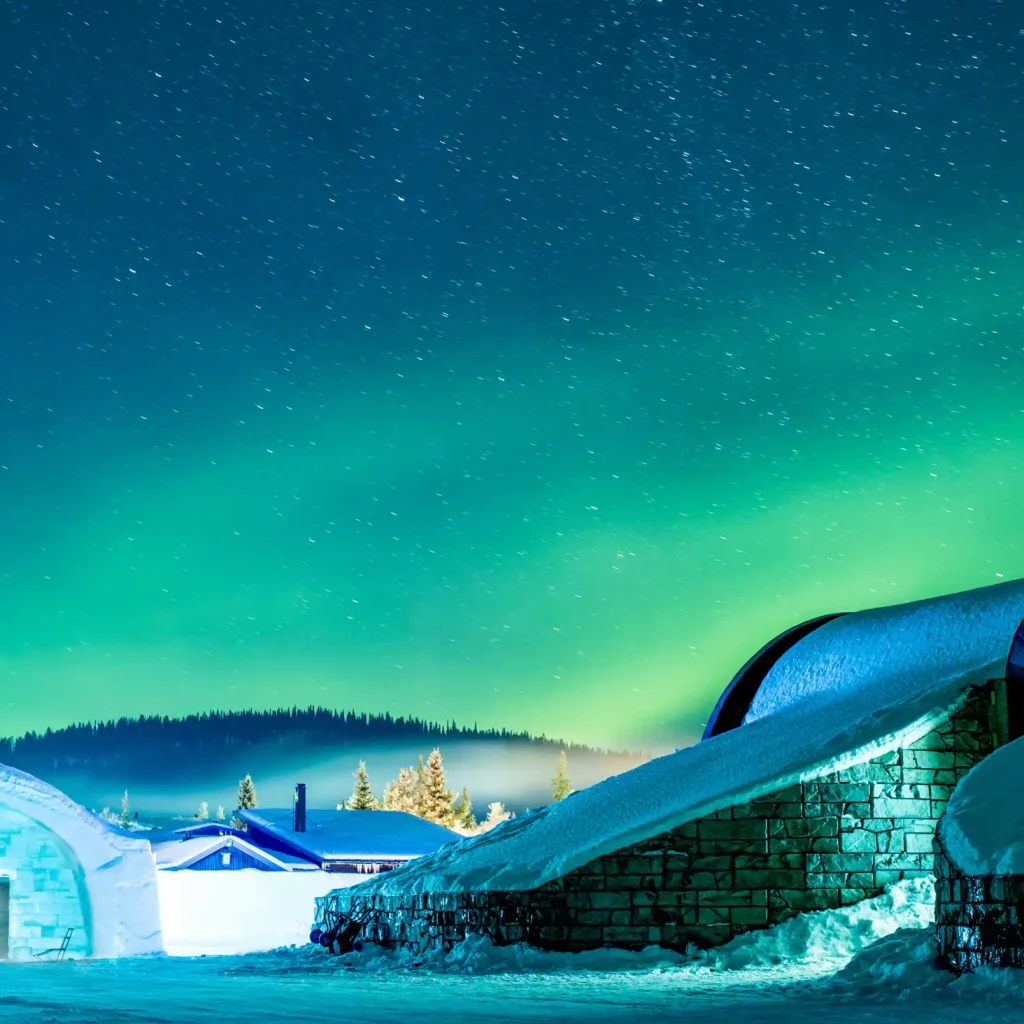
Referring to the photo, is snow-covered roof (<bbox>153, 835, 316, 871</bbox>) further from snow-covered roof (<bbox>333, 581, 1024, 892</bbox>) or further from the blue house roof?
snow-covered roof (<bbox>333, 581, 1024, 892</bbox>)

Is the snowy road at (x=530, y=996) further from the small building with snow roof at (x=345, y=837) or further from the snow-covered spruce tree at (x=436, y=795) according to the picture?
the snow-covered spruce tree at (x=436, y=795)

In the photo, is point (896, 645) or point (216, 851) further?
point (216, 851)

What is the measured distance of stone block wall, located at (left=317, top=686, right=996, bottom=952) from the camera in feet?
44.9

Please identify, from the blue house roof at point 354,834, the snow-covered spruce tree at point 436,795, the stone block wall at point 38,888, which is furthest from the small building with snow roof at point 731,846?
the snow-covered spruce tree at point 436,795

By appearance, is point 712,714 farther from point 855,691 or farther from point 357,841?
point 357,841

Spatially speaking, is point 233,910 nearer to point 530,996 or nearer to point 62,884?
point 62,884

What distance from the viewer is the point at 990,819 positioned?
10.3 metres

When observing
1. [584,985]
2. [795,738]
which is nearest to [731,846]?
[795,738]

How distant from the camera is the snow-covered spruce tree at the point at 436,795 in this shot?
7106 cm

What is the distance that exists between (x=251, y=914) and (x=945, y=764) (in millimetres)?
17254

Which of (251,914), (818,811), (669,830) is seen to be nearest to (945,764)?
(818,811)

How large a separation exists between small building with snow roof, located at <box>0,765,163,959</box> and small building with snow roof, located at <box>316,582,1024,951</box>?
6504 millimetres

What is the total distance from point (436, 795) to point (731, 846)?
59.7 metres

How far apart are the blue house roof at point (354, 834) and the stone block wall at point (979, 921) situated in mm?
28361
